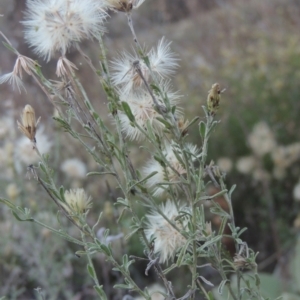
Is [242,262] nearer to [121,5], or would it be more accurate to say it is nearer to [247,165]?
[121,5]

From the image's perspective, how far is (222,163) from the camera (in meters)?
3.17

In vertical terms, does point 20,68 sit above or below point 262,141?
below

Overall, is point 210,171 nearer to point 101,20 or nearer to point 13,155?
point 101,20

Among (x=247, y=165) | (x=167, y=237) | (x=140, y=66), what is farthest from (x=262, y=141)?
(x=140, y=66)

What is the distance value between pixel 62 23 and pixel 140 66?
0.71 feet

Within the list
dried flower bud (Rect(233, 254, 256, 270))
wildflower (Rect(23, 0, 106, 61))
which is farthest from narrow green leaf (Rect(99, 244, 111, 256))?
wildflower (Rect(23, 0, 106, 61))

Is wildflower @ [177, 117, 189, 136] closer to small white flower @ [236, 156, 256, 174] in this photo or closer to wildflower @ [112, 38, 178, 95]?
wildflower @ [112, 38, 178, 95]

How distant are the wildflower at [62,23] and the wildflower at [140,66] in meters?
0.07

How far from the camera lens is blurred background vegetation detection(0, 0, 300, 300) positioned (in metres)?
2.33

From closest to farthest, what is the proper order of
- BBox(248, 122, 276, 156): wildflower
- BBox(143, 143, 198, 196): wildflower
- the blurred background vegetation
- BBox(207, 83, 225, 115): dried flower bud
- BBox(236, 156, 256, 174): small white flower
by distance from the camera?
BBox(207, 83, 225, 115): dried flower bud
BBox(143, 143, 198, 196): wildflower
the blurred background vegetation
BBox(248, 122, 276, 156): wildflower
BBox(236, 156, 256, 174): small white flower

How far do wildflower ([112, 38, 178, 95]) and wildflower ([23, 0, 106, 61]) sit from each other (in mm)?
67

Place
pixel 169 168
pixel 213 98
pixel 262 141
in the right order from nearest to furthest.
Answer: pixel 213 98, pixel 169 168, pixel 262 141

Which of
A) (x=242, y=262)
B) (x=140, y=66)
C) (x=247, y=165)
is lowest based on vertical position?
(x=242, y=262)

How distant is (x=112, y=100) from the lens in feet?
2.76
